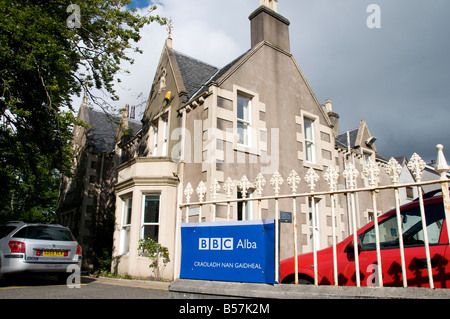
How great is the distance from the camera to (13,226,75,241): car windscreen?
366 inches

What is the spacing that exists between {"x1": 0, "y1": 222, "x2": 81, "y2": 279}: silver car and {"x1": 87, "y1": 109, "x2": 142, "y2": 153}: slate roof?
1137cm

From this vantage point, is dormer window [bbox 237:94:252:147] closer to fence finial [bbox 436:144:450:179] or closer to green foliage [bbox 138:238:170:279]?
green foliage [bbox 138:238:170:279]

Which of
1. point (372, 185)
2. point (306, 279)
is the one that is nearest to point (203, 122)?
point (306, 279)

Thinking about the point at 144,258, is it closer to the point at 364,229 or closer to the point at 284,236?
the point at 284,236

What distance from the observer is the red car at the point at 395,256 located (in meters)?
3.87

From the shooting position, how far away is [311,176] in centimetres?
411

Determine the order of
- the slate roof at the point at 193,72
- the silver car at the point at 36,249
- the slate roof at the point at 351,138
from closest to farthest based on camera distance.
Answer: the silver car at the point at 36,249 → the slate roof at the point at 193,72 → the slate roof at the point at 351,138

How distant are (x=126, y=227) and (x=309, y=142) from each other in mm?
8593

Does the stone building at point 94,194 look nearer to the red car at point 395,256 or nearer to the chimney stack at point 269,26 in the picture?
the chimney stack at point 269,26

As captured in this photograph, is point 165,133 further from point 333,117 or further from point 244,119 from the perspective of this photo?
point 333,117

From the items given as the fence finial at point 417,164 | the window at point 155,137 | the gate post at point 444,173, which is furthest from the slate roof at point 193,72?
the gate post at point 444,173

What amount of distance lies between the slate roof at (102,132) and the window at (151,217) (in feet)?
28.2

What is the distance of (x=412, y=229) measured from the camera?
442cm

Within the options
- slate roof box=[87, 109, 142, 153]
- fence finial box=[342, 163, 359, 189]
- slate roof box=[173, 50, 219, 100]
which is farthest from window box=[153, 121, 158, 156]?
fence finial box=[342, 163, 359, 189]
